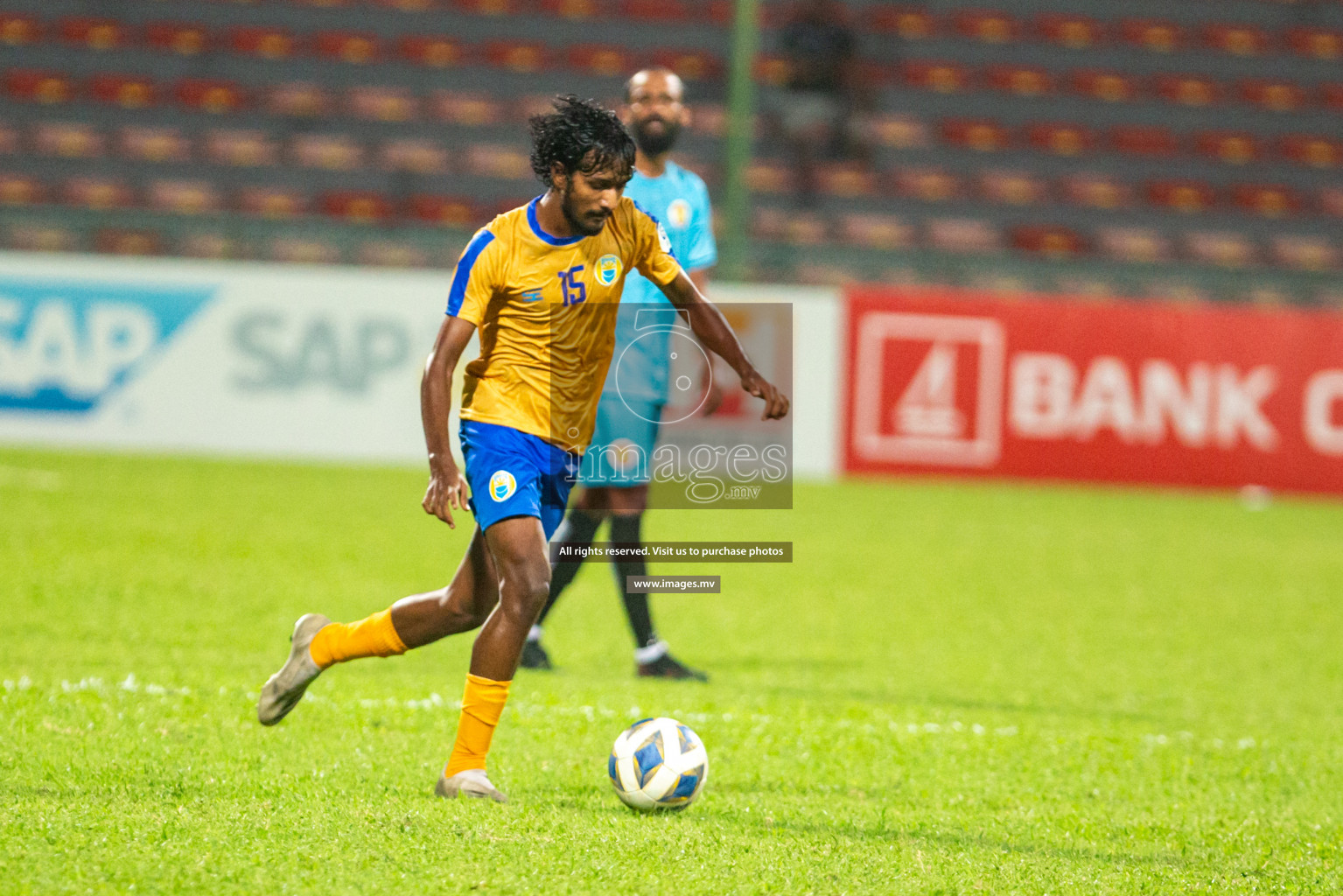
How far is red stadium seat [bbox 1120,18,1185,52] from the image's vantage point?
760 inches

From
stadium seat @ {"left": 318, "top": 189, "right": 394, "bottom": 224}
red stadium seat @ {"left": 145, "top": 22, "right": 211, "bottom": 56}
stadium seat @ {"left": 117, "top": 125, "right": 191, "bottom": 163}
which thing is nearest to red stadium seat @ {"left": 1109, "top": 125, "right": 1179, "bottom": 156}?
stadium seat @ {"left": 318, "top": 189, "right": 394, "bottom": 224}

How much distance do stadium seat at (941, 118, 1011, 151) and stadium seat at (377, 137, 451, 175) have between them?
5983 mm

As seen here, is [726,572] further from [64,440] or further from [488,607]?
[64,440]

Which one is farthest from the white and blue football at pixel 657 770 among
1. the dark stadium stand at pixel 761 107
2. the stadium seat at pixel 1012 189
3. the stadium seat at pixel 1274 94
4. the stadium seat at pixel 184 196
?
the stadium seat at pixel 1274 94

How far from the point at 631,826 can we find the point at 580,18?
1643cm

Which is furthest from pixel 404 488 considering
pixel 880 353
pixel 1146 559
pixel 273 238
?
pixel 1146 559

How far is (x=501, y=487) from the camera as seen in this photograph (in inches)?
157

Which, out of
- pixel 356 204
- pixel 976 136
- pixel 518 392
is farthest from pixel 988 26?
pixel 518 392

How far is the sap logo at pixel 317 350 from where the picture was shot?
12805 mm

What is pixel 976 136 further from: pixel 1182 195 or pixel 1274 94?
pixel 1274 94

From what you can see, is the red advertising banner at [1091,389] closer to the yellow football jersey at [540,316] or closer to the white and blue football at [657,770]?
the yellow football jersey at [540,316]

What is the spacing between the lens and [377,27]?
62.0 ft

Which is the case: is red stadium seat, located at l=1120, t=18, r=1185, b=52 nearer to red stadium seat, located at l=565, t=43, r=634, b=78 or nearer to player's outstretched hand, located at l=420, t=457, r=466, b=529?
red stadium seat, located at l=565, t=43, r=634, b=78

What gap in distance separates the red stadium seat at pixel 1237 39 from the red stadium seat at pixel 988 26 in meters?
2.40
